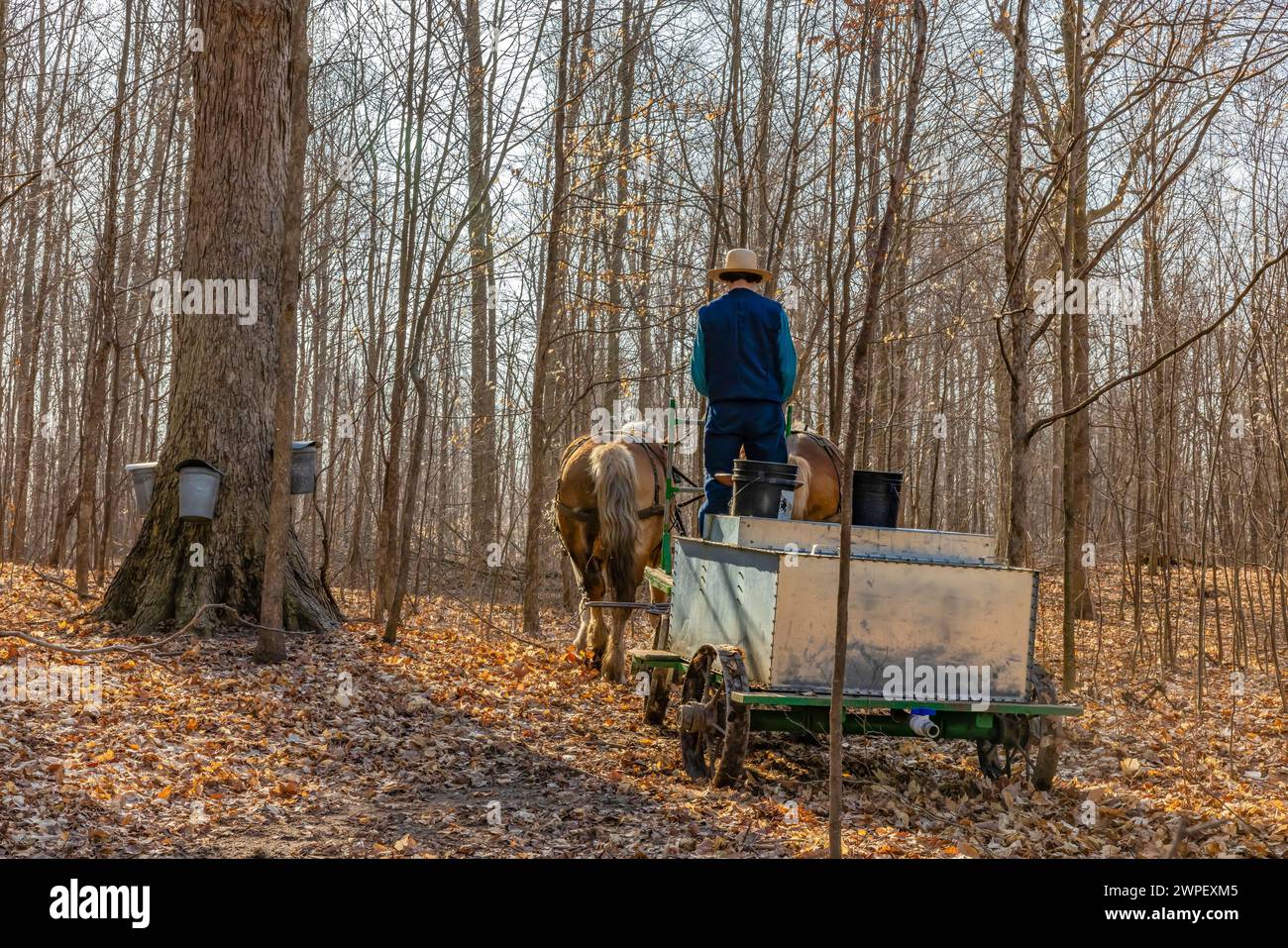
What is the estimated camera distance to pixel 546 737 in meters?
7.20

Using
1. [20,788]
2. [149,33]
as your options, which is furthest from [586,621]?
[149,33]

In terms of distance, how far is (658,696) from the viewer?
A: 25.1 feet

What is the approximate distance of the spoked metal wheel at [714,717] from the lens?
5.46 meters

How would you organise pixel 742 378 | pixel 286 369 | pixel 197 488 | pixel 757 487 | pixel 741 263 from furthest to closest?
pixel 197 488 → pixel 286 369 → pixel 741 263 → pixel 742 378 → pixel 757 487

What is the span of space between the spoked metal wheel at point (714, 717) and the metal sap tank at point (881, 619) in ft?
0.57

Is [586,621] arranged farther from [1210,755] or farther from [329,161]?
[329,161]

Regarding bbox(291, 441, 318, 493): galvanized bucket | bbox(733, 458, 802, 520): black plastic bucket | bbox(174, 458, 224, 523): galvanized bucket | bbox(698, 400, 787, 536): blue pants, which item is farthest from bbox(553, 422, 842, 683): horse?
bbox(174, 458, 224, 523): galvanized bucket

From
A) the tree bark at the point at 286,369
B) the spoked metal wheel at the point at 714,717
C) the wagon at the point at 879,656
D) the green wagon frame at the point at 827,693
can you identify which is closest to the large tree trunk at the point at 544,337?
the tree bark at the point at 286,369

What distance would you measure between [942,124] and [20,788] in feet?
48.3

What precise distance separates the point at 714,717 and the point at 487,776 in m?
1.47

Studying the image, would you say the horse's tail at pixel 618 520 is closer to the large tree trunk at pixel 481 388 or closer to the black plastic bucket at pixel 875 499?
the black plastic bucket at pixel 875 499

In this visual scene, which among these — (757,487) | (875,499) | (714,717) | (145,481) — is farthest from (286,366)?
(875,499)

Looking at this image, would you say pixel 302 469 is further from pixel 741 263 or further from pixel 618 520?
pixel 741 263

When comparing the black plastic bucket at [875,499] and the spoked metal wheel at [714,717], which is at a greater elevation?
the black plastic bucket at [875,499]
